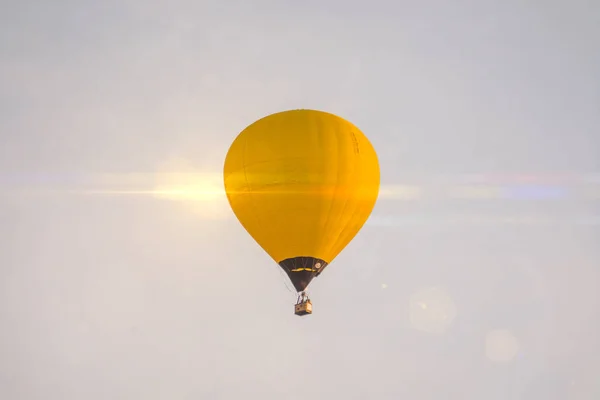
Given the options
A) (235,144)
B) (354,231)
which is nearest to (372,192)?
(354,231)

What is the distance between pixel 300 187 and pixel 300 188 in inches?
3.0

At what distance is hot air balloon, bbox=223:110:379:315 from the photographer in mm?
73062

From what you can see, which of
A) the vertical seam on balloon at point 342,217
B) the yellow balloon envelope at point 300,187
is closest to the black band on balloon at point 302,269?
the yellow balloon envelope at point 300,187

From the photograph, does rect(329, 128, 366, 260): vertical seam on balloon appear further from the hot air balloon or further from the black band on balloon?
the black band on balloon

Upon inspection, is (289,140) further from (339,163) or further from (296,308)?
(296,308)

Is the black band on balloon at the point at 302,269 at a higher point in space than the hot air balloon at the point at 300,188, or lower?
lower

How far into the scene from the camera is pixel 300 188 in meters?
72.9

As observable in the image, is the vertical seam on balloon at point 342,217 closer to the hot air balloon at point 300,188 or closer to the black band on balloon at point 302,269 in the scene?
the hot air balloon at point 300,188

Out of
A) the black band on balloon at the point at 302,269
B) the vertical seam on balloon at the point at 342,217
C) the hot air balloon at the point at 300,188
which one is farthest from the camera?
the vertical seam on balloon at the point at 342,217

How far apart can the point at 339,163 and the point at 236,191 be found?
4.77 meters

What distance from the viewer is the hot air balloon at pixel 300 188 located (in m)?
73.1

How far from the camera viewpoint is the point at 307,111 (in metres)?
75.1

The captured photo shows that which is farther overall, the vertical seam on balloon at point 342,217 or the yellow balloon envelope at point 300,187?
the vertical seam on balloon at point 342,217

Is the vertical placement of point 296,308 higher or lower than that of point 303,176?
lower
